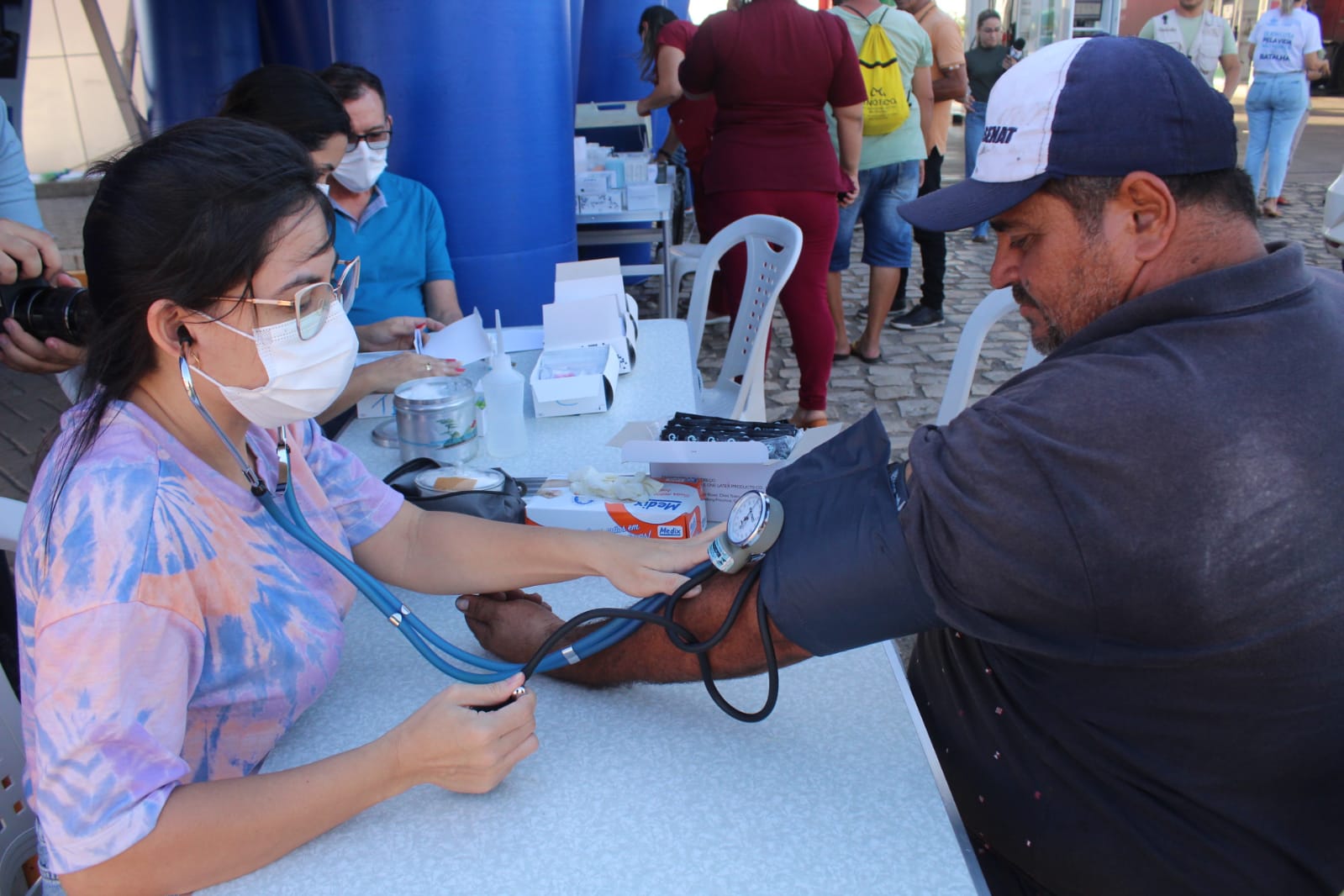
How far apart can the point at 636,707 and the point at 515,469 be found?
85 cm

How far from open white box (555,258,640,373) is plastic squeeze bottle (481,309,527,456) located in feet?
1.51

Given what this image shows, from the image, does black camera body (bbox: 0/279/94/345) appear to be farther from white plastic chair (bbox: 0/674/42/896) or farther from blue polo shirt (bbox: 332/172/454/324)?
blue polo shirt (bbox: 332/172/454/324)

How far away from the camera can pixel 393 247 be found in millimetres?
3123

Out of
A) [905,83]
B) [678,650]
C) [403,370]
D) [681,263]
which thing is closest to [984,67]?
[905,83]

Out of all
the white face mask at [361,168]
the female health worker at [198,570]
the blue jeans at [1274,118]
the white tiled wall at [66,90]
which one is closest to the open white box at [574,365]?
the white face mask at [361,168]

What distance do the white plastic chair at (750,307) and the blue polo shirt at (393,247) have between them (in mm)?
886

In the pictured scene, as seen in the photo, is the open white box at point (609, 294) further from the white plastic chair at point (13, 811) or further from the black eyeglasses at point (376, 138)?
the white plastic chair at point (13, 811)

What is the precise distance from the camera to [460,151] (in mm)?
3852

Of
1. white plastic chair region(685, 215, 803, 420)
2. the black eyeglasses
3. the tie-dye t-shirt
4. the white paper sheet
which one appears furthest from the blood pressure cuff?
the black eyeglasses

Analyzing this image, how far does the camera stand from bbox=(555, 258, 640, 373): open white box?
2559mm

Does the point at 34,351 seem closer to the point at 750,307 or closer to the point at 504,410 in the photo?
the point at 504,410

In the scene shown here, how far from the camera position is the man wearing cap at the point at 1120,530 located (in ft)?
3.02

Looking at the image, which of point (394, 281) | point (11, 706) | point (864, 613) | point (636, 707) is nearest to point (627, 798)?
point (636, 707)

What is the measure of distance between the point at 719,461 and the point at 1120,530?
2.62 ft
